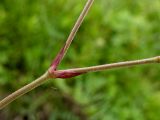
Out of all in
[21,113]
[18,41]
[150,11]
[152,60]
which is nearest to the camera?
[152,60]

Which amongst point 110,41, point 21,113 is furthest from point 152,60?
point 110,41

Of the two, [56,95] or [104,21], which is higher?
[104,21]

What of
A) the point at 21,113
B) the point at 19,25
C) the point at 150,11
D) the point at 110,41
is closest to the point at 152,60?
the point at 21,113

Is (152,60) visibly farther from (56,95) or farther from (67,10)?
(67,10)

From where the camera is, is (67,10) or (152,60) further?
(67,10)

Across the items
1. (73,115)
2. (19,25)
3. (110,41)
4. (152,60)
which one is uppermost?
(152,60)

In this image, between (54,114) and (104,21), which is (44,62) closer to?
(54,114)

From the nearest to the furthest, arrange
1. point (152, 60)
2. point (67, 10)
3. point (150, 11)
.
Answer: point (152, 60) → point (67, 10) → point (150, 11)
